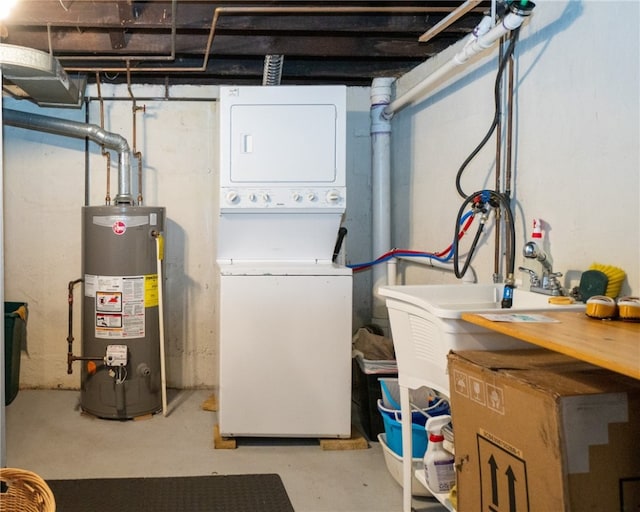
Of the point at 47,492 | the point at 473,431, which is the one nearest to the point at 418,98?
the point at 473,431

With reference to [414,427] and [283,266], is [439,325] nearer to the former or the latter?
[414,427]

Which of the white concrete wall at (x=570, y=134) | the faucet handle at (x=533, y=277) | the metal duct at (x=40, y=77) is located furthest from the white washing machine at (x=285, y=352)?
the metal duct at (x=40, y=77)

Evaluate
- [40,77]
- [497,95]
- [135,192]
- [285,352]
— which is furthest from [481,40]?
[135,192]

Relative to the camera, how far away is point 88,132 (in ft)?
11.7

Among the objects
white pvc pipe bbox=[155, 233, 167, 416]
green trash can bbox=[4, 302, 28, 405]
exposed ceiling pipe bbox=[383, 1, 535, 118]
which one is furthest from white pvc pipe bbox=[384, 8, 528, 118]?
green trash can bbox=[4, 302, 28, 405]

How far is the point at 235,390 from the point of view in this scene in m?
2.90

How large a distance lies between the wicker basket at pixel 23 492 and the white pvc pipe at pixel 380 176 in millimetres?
2500

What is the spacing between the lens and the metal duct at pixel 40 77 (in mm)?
2404

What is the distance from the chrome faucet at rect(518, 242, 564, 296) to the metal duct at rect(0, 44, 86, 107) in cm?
213

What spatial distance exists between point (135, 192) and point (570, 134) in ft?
9.40

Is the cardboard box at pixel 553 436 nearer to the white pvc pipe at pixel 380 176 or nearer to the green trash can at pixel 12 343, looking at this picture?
the white pvc pipe at pixel 380 176

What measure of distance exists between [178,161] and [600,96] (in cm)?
282

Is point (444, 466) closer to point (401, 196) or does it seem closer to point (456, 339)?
point (456, 339)

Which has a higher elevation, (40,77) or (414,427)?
(40,77)
